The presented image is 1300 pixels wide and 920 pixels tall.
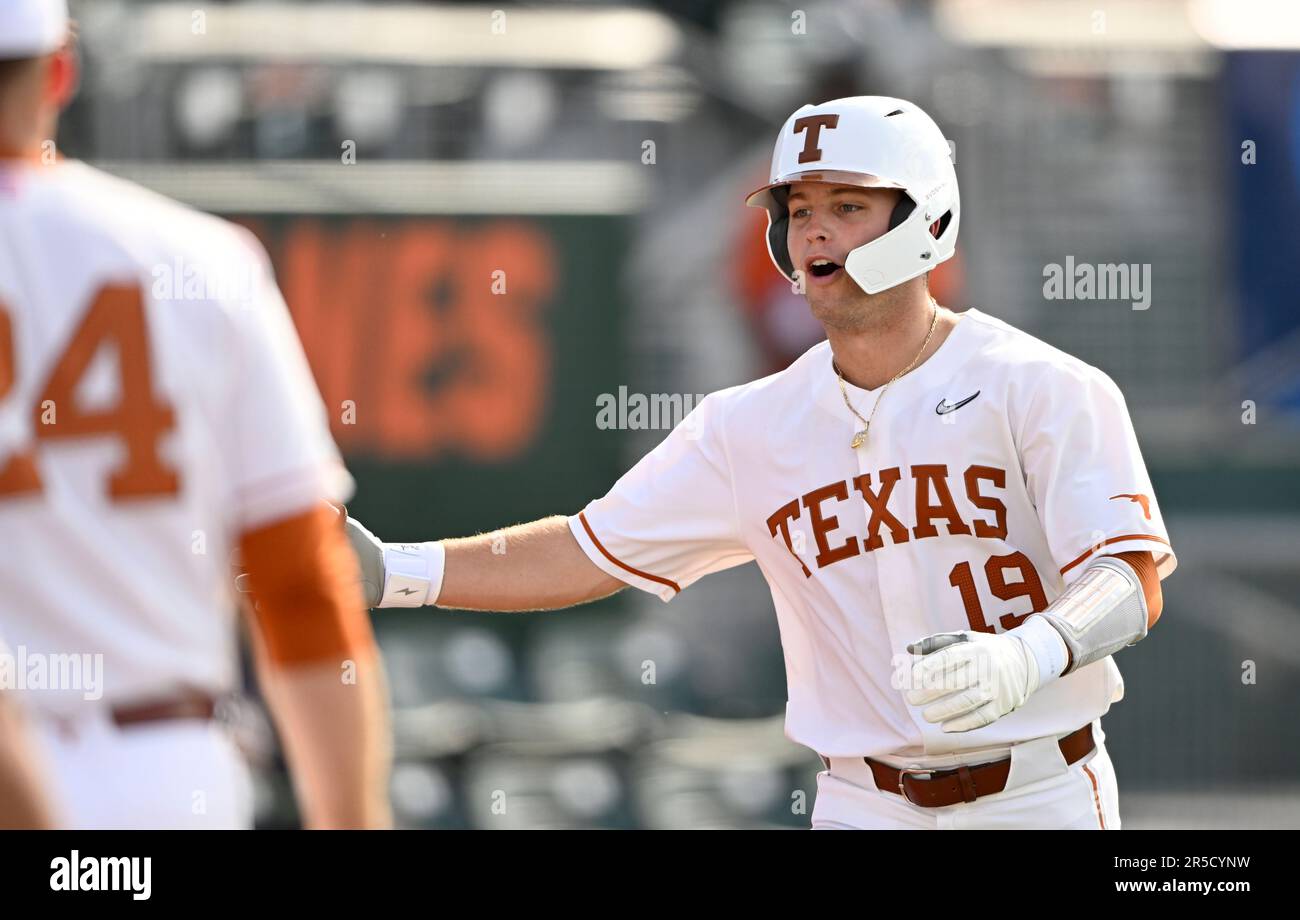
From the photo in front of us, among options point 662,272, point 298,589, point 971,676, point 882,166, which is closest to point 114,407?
point 298,589

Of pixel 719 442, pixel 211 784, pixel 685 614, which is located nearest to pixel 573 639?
pixel 685 614

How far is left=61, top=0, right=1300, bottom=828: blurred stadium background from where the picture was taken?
7625 millimetres

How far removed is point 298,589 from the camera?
8.55ft

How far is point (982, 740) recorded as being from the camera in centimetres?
376

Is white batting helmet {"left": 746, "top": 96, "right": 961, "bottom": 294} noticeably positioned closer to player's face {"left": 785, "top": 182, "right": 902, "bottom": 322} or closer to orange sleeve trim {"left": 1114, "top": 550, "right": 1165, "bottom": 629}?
player's face {"left": 785, "top": 182, "right": 902, "bottom": 322}

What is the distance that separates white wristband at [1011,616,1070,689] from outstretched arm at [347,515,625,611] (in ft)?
3.42

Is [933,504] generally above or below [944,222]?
below

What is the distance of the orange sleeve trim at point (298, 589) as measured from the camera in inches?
103

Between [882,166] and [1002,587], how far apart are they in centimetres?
88

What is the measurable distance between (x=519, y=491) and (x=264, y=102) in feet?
6.03

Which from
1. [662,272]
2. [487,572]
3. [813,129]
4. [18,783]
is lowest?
[18,783]
